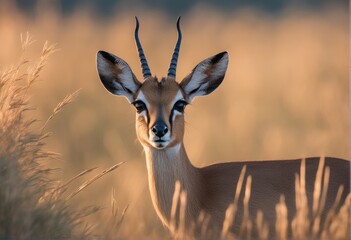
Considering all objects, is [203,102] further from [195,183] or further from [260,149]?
[195,183]

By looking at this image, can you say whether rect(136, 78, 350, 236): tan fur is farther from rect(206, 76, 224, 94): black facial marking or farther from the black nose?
rect(206, 76, 224, 94): black facial marking

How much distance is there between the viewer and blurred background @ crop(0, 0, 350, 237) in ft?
45.5

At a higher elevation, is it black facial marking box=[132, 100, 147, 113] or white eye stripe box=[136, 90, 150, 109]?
white eye stripe box=[136, 90, 150, 109]

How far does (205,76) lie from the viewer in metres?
10.6

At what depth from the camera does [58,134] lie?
14719 millimetres

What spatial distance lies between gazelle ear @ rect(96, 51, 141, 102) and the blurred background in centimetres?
115

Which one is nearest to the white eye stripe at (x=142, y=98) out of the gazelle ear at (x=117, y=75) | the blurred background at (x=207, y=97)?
the gazelle ear at (x=117, y=75)

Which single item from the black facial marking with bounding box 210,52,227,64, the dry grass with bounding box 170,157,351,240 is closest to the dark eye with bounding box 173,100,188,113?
the dry grass with bounding box 170,157,351,240

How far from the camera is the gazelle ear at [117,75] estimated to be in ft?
33.7

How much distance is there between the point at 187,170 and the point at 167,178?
20 cm

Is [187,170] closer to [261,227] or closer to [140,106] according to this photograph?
[140,106]

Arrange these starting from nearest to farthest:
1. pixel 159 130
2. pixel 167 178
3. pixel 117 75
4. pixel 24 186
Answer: pixel 24 186 < pixel 159 130 < pixel 167 178 < pixel 117 75

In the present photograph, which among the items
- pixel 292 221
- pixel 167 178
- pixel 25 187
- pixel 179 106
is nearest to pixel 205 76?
pixel 179 106

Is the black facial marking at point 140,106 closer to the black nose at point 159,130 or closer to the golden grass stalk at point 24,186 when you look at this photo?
the black nose at point 159,130
